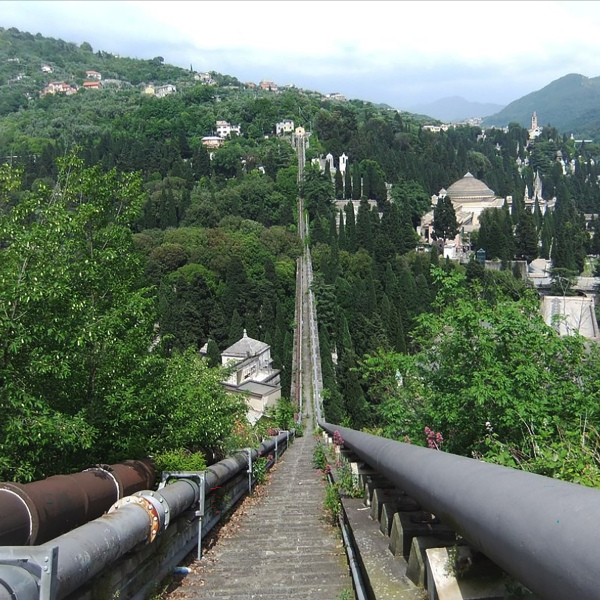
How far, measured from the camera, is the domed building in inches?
3849

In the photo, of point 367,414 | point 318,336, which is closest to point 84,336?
point 367,414

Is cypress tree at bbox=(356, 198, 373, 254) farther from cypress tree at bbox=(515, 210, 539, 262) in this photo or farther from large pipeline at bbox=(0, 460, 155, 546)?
large pipeline at bbox=(0, 460, 155, 546)

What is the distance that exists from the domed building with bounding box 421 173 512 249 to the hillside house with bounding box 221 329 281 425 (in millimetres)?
51648

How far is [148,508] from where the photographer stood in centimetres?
468

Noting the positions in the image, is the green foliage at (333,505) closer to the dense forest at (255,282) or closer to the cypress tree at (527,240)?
the dense forest at (255,282)

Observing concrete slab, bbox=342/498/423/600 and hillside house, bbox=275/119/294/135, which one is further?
hillside house, bbox=275/119/294/135

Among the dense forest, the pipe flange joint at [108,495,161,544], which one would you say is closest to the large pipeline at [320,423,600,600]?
the dense forest

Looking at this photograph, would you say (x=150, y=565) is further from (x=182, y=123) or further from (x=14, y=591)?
(x=182, y=123)

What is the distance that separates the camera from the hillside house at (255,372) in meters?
41.4

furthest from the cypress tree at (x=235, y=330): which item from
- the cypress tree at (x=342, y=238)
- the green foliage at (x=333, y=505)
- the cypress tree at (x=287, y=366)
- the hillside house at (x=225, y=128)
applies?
the hillside house at (x=225, y=128)

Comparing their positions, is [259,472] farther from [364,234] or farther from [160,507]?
[364,234]

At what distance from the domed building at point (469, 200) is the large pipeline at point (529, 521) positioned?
9398 centimetres

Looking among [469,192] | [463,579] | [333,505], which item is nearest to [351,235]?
[469,192]

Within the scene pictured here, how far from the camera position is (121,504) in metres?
4.58
